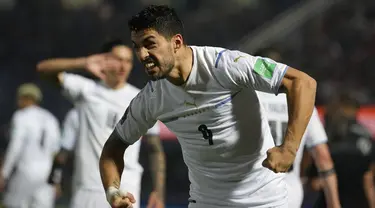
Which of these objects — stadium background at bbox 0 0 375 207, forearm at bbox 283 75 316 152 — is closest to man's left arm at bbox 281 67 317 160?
forearm at bbox 283 75 316 152

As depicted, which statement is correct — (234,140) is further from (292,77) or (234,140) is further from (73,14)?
(73,14)

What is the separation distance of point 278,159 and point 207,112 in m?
0.70

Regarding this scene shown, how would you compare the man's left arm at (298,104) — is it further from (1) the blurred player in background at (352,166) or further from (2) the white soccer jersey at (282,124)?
(1) the blurred player in background at (352,166)

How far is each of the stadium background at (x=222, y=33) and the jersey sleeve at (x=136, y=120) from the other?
8012 millimetres

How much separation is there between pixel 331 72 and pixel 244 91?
917cm

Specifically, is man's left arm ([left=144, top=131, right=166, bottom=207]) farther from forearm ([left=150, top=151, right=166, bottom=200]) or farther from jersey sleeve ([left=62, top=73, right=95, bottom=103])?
jersey sleeve ([left=62, top=73, right=95, bottom=103])

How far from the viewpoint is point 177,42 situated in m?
4.39

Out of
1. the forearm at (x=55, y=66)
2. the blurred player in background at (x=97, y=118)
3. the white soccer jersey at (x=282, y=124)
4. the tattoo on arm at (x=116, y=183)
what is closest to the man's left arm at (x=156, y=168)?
the blurred player in background at (x=97, y=118)

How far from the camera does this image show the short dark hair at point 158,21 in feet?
14.2

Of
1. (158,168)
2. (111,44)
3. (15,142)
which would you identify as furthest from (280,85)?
(15,142)

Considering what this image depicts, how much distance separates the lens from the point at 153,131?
703cm

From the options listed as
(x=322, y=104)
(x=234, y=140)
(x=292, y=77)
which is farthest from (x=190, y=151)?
(x=322, y=104)

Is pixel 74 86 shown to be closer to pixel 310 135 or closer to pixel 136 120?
pixel 310 135

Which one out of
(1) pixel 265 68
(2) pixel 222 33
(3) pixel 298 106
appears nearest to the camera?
(3) pixel 298 106
